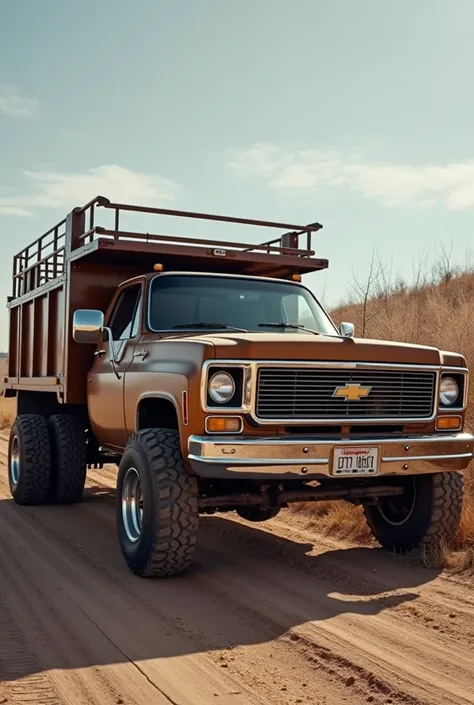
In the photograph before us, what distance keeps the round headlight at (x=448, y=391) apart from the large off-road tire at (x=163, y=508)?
1936 millimetres

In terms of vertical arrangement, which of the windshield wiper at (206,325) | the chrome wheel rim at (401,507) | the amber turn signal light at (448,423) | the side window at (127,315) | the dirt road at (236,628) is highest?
the side window at (127,315)

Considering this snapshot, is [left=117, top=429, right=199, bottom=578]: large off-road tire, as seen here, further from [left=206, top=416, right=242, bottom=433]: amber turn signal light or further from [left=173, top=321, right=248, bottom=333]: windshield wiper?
[left=173, top=321, right=248, bottom=333]: windshield wiper

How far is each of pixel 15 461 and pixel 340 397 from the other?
5215 mm

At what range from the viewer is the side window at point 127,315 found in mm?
6850

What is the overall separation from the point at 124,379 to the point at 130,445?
2.92ft

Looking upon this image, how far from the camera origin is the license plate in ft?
17.7

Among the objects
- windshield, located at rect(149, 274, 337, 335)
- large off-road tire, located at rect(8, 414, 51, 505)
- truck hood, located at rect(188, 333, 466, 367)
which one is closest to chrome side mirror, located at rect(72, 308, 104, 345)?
windshield, located at rect(149, 274, 337, 335)

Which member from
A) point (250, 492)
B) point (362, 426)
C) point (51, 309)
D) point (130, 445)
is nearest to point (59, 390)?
point (51, 309)

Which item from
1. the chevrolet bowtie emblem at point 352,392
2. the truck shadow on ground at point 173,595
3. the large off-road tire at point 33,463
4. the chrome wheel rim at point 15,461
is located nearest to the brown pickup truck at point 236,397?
the chevrolet bowtie emblem at point 352,392

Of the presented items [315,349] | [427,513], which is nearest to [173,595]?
[315,349]

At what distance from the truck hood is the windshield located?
0.79 meters

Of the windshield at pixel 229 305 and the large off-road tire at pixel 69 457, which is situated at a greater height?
the windshield at pixel 229 305

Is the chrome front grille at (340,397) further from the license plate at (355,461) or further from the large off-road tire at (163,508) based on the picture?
the large off-road tire at (163,508)

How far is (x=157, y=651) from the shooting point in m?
4.16
